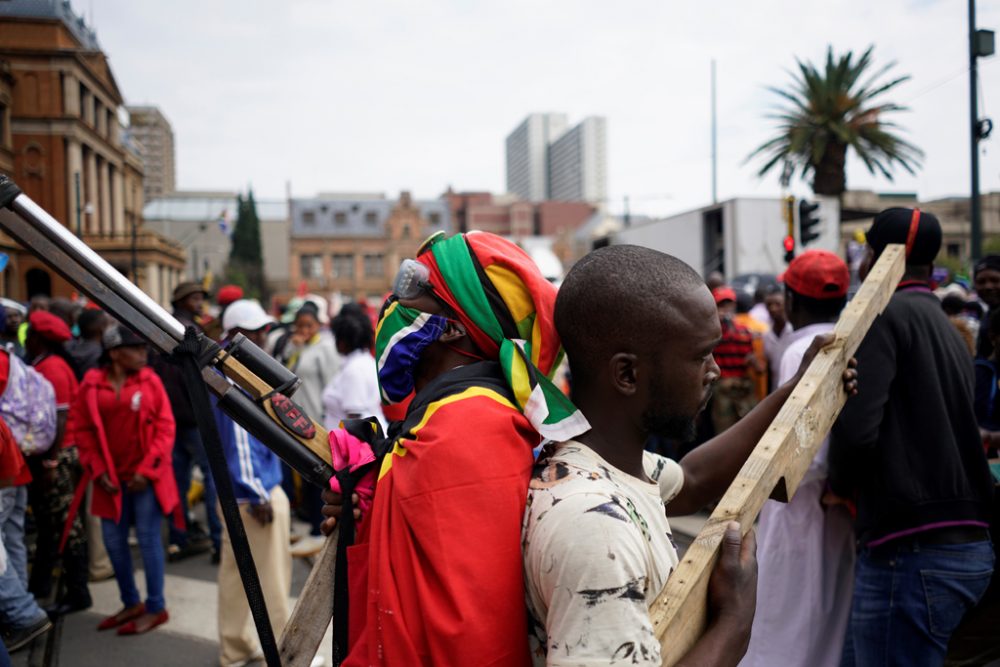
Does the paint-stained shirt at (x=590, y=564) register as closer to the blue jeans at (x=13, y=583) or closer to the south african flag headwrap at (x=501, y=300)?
the south african flag headwrap at (x=501, y=300)

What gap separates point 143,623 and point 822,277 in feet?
15.6

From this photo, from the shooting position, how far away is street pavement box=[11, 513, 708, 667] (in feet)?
15.0

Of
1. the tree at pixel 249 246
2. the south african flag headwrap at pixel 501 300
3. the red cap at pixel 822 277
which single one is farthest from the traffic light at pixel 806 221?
the tree at pixel 249 246

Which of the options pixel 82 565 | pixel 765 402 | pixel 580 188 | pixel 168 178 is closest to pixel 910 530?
pixel 765 402

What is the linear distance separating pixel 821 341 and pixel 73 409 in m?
4.88

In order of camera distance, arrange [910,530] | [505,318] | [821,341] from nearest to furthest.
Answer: [505,318] < [821,341] < [910,530]

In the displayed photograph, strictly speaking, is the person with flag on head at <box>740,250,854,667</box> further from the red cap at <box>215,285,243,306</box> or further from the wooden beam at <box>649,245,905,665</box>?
the red cap at <box>215,285,243,306</box>

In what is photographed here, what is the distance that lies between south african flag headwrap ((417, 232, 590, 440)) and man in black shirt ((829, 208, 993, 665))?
1.50 metres

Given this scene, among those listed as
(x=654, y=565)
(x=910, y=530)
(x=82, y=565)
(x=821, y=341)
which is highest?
(x=821, y=341)

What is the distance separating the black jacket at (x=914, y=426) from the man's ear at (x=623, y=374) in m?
1.47

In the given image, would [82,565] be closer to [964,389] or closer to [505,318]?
[505,318]

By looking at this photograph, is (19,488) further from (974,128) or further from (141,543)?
(974,128)

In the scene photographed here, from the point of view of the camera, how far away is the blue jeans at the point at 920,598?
8.06 feet

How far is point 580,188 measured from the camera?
471 ft
